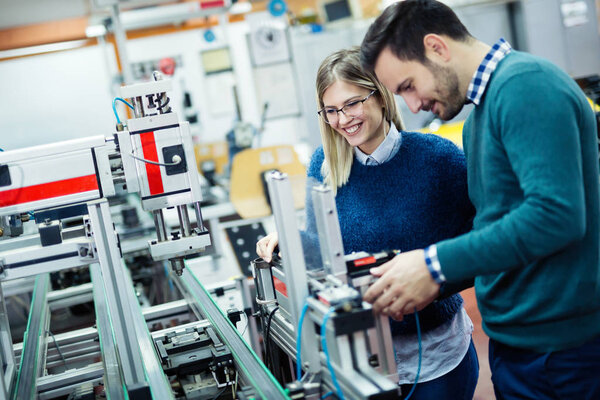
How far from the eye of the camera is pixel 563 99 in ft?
3.44

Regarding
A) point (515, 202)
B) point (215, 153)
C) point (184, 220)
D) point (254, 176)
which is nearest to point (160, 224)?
point (184, 220)

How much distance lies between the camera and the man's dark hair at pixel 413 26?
1.19 meters

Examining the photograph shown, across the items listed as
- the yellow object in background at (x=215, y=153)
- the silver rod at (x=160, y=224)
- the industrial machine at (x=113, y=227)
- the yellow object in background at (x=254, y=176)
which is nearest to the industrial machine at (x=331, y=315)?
the industrial machine at (x=113, y=227)

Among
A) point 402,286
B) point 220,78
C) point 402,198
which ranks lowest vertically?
point 402,286

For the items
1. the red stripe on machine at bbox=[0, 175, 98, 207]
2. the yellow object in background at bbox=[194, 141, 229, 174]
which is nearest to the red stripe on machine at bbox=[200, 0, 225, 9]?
the yellow object in background at bbox=[194, 141, 229, 174]

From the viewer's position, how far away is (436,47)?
119cm

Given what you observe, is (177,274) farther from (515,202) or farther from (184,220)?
(515,202)

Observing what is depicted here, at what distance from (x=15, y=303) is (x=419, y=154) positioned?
147 inches

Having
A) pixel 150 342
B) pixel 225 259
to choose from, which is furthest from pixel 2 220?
pixel 225 259

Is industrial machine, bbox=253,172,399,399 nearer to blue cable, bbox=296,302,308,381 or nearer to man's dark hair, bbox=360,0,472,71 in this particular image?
blue cable, bbox=296,302,308,381

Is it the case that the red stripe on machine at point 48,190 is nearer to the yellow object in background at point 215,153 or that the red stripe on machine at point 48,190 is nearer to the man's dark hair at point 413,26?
the man's dark hair at point 413,26

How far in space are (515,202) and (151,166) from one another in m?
0.84

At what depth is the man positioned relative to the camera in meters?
1.05

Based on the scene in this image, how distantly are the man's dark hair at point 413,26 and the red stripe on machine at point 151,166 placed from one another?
0.59 meters
